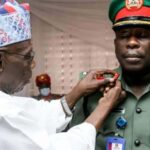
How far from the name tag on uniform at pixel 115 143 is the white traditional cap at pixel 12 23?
1.42 feet

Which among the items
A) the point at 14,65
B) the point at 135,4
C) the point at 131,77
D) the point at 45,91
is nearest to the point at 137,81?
the point at 131,77

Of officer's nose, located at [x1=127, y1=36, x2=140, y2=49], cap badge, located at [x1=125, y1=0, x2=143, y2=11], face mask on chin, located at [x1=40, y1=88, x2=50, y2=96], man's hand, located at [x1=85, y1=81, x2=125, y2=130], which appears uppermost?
cap badge, located at [x1=125, y1=0, x2=143, y2=11]

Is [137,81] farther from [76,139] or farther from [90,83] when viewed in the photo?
[76,139]

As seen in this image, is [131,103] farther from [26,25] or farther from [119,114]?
[26,25]

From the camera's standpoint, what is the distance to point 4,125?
1161mm

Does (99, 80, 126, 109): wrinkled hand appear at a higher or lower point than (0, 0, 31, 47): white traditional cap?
lower

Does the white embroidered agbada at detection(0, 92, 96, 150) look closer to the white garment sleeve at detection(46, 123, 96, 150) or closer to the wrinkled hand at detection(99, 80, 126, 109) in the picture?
the white garment sleeve at detection(46, 123, 96, 150)

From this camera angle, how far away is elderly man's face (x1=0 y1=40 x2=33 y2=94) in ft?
4.08

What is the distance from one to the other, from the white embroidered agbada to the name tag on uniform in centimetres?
9

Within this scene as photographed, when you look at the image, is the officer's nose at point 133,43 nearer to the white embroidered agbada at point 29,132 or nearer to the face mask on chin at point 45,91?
the white embroidered agbada at point 29,132

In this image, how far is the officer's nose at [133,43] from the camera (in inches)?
51.5

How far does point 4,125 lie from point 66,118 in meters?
0.40

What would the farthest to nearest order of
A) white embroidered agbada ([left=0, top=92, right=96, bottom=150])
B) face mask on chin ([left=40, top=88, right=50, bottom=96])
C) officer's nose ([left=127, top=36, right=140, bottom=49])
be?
face mask on chin ([left=40, top=88, right=50, bottom=96]) < officer's nose ([left=127, top=36, right=140, bottom=49]) < white embroidered agbada ([left=0, top=92, right=96, bottom=150])

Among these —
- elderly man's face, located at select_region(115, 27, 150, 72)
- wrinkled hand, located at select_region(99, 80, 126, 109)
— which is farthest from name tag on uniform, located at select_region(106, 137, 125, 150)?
elderly man's face, located at select_region(115, 27, 150, 72)
